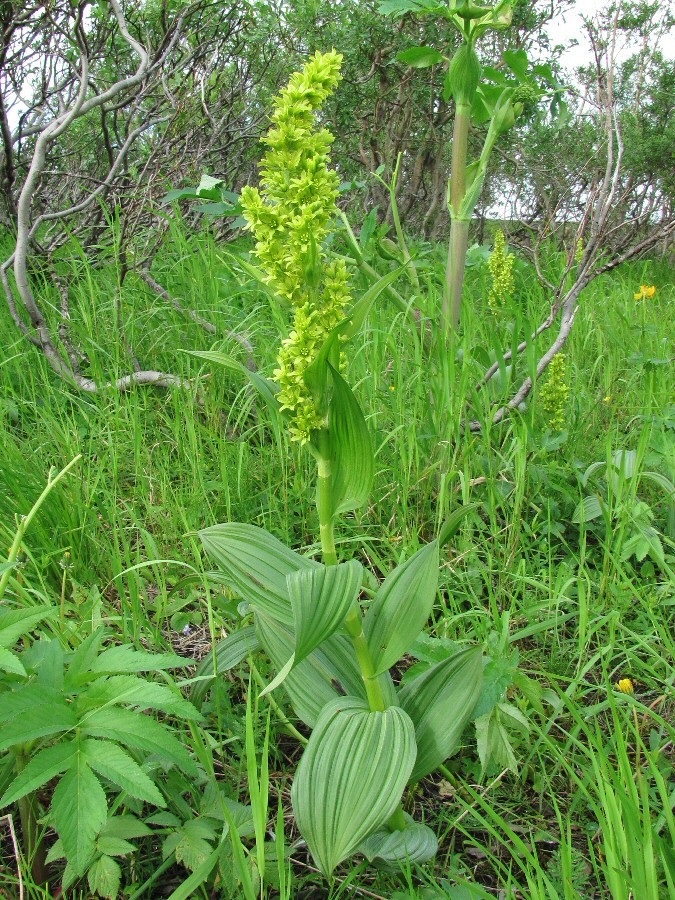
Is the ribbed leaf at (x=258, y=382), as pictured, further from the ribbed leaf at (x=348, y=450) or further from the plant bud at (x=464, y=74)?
the plant bud at (x=464, y=74)

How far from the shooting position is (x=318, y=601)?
102 cm

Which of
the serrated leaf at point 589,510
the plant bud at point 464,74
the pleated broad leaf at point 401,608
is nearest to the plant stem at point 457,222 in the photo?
the plant bud at point 464,74

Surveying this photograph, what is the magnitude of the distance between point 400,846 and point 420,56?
7.08ft

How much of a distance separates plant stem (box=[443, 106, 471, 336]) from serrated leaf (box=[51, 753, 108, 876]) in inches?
60.3

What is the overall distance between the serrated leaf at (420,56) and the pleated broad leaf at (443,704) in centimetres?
180

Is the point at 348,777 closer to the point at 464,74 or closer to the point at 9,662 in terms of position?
the point at 9,662

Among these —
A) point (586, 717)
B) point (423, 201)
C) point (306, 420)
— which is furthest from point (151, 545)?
point (423, 201)

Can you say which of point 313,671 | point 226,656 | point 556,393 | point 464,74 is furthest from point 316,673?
point 464,74

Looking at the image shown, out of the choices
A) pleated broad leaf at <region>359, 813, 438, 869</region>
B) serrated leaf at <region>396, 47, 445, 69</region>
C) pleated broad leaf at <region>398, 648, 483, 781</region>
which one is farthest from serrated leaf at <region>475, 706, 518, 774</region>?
serrated leaf at <region>396, 47, 445, 69</region>

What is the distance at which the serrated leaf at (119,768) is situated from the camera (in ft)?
2.96

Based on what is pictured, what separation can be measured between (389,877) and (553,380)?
1.53 meters

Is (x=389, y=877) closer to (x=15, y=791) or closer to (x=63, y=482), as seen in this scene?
(x=15, y=791)

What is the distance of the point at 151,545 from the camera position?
1677mm

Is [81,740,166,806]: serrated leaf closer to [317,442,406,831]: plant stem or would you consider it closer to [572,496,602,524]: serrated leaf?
[317,442,406,831]: plant stem
